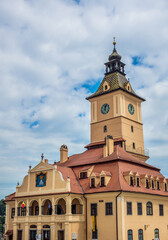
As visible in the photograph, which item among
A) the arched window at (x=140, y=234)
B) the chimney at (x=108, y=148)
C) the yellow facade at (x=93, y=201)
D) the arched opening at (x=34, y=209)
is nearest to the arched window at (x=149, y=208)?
the yellow facade at (x=93, y=201)

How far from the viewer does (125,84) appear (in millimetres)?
58375

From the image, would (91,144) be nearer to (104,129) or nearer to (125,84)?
(104,129)

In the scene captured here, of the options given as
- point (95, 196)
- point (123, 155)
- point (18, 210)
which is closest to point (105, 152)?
point (123, 155)

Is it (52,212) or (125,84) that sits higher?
(125,84)

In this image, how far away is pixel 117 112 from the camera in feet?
181

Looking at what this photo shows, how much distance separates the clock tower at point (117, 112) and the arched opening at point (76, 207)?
13.9m

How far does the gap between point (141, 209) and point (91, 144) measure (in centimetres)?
1830

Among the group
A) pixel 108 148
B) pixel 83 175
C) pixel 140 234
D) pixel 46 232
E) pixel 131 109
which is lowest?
pixel 140 234

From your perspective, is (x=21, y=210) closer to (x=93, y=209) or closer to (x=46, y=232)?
(x=46, y=232)

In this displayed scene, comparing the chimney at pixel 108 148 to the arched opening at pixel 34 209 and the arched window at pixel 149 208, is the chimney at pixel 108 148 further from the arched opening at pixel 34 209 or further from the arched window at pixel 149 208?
the arched opening at pixel 34 209

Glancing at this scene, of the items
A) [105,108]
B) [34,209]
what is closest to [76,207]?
[34,209]

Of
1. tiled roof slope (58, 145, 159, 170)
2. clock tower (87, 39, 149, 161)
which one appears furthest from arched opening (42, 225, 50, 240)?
clock tower (87, 39, 149, 161)

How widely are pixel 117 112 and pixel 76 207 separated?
65.6ft

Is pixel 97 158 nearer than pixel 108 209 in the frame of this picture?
No
